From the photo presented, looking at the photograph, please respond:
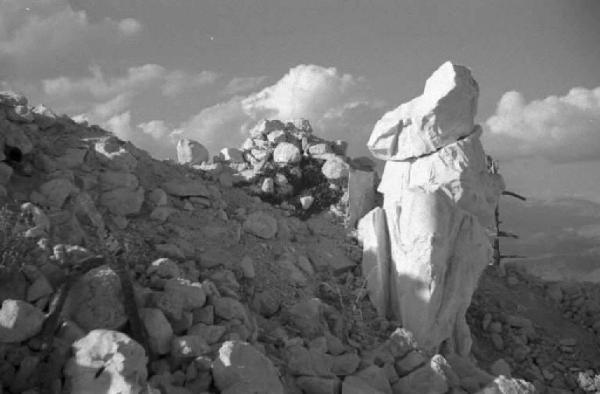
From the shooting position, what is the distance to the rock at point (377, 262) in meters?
10.4

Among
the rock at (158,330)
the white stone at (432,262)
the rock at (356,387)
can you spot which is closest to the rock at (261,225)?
the white stone at (432,262)

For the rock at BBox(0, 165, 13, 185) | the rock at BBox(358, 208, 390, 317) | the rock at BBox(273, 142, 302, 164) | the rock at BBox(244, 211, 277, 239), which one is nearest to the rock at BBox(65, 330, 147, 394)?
the rock at BBox(0, 165, 13, 185)

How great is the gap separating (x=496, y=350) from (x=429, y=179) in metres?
4.74

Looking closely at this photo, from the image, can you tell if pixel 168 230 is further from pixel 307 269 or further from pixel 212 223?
pixel 307 269

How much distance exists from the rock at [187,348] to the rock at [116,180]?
4620mm

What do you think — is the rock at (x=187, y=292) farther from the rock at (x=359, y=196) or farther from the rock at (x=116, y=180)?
the rock at (x=359, y=196)

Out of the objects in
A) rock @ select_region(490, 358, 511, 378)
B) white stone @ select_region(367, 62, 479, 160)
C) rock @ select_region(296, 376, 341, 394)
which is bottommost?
rock @ select_region(490, 358, 511, 378)

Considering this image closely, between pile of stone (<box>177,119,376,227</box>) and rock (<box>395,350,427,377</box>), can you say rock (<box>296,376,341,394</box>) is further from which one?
pile of stone (<box>177,119,376,227</box>)

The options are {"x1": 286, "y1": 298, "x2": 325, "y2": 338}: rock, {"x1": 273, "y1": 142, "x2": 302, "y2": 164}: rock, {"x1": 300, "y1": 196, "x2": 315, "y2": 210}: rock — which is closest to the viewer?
{"x1": 286, "y1": 298, "x2": 325, "y2": 338}: rock

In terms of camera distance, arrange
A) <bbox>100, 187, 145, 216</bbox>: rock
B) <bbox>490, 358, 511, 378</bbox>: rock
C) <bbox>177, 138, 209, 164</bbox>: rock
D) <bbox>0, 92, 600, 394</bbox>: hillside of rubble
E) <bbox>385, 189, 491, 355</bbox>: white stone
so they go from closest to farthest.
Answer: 1. <bbox>0, 92, 600, 394</bbox>: hillside of rubble
2. <bbox>100, 187, 145, 216</bbox>: rock
3. <bbox>385, 189, 491, 355</bbox>: white stone
4. <bbox>490, 358, 511, 378</bbox>: rock
5. <bbox>177, 138, 209, 164</bbox>: rock

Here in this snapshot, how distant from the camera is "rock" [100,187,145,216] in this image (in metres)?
8.97

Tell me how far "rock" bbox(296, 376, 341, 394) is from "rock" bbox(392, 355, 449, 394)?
1.18m

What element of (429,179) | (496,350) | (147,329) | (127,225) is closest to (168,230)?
(127,225)

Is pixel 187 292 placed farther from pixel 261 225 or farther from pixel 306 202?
pixel 306 202
